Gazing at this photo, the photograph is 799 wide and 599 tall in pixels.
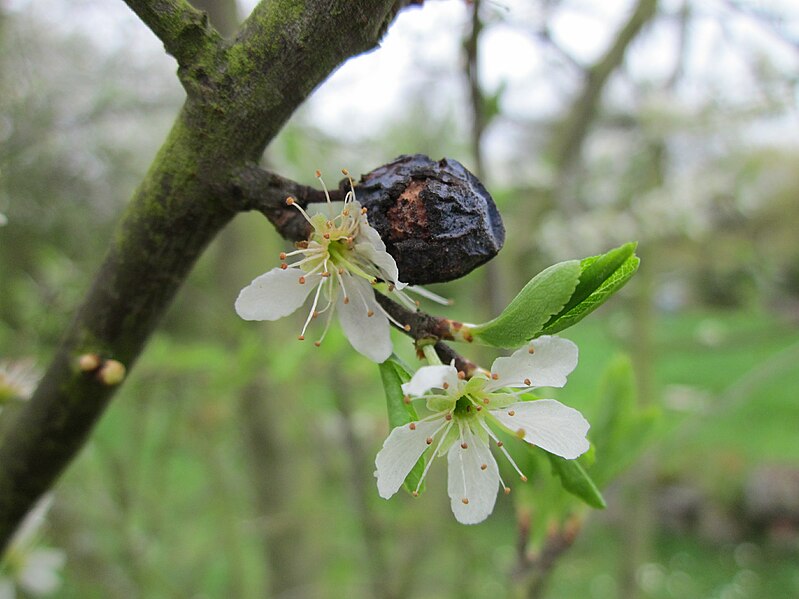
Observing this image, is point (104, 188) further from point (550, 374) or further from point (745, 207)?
point (745, 207)

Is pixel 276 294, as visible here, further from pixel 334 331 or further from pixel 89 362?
pixel 334 331

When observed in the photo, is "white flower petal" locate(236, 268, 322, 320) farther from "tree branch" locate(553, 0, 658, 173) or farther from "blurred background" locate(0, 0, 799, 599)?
"tree branch" locate(553, 0, 658, 173)

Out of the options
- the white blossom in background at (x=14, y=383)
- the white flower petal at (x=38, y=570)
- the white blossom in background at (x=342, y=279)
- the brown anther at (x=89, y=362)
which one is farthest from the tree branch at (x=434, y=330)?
the white flower petal at (x=38, y=570)

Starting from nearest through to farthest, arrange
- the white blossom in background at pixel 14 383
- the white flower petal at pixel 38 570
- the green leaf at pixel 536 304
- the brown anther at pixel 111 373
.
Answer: the green leaf at pixel 536 304 < the brown anther at pixel 111 373 < the white blossom in background at pixel 14 383 < the white flower petal at pixel 38 570

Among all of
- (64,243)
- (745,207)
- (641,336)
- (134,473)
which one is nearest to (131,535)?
(134,473)

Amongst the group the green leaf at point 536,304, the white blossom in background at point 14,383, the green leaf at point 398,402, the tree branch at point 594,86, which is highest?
the tree branch at point 594,86

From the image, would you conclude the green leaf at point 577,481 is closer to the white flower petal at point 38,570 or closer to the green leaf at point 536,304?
the green leaf at point 536,304

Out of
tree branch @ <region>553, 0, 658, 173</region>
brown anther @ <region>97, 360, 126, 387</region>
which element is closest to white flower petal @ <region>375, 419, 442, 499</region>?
brown anther @ <region>97, 360, 126, 387</region>
